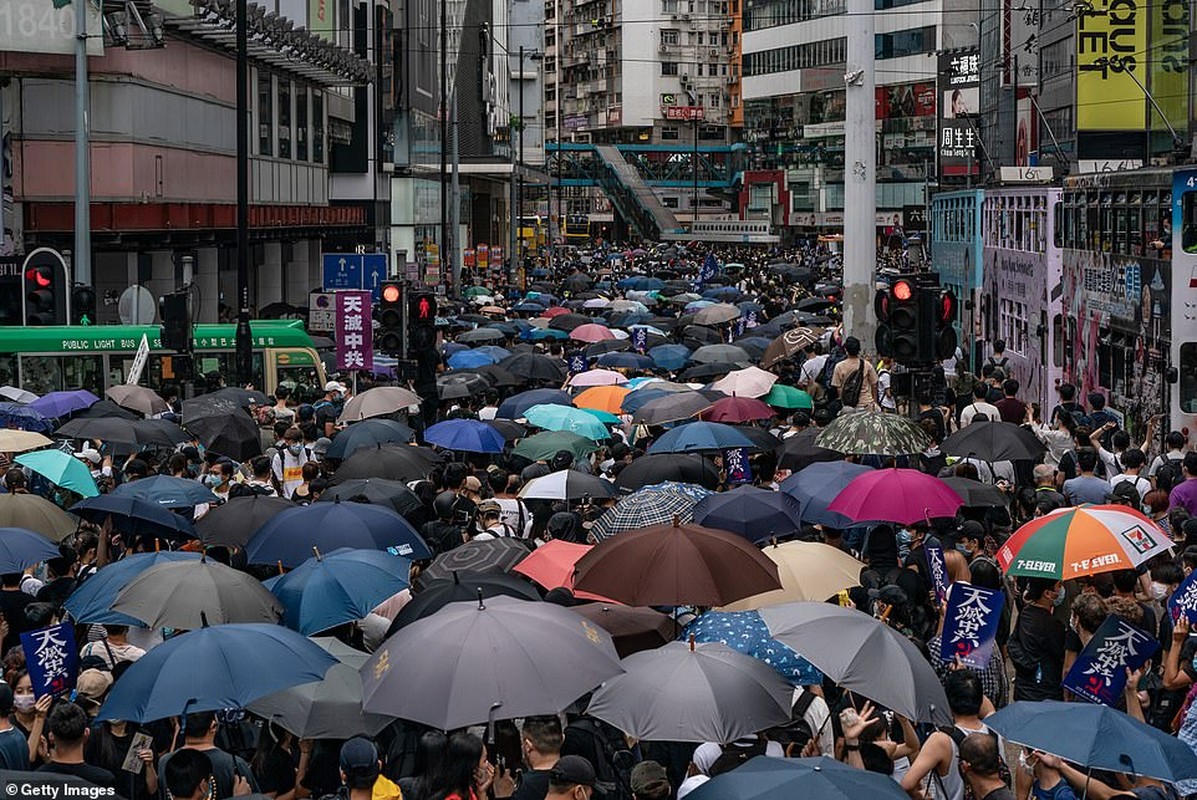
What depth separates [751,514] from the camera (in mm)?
12789

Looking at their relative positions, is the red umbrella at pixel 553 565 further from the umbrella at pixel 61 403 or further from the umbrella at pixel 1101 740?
the umbrella at pixel 61 403

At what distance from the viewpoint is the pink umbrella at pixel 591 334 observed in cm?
2957

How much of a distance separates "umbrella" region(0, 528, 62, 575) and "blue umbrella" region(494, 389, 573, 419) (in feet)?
27.2

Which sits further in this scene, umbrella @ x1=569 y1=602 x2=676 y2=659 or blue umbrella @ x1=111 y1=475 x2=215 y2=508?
blue umbrella @ x1=111 y1=475 x2=215 y2=508

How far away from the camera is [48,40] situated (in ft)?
108

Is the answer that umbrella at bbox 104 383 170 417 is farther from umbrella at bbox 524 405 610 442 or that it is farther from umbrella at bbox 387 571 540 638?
umbrella at bbox 387 571 540 638

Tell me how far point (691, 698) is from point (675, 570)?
2.06 m

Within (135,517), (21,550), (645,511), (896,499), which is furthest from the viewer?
(135,517)

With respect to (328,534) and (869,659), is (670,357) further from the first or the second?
(869,659)

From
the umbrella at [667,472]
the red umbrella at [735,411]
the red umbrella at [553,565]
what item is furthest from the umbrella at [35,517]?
the red umbrella at [735,411]

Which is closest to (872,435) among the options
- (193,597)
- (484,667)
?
(193,597)

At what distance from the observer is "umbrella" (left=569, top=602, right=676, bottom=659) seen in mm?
→ 10227

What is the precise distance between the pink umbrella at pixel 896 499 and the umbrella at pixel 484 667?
418 cm

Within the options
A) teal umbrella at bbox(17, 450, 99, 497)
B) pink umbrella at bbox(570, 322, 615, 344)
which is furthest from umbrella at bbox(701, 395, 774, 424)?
pink umbrella at bbox(570, 322, 615, 344)
